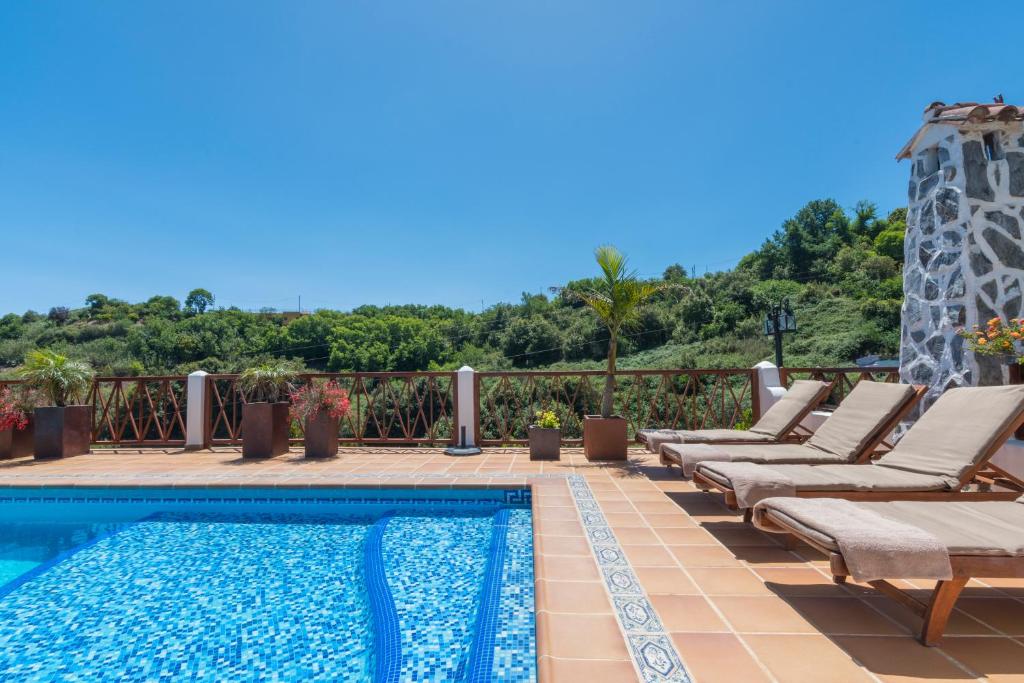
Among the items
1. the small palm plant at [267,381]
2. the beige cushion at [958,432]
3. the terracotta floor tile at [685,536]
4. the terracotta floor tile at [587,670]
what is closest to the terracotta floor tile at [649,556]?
the terracotta floor tile at [685,536]

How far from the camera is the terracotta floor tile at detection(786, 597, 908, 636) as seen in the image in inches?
70.9

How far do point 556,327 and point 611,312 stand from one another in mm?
21756

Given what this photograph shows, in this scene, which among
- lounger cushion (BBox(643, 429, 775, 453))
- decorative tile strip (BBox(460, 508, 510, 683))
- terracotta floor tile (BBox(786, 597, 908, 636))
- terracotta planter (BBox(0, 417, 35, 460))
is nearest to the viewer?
terracotta floor tile (BBox(786, 597, 908, 636))

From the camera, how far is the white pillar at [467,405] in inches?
252

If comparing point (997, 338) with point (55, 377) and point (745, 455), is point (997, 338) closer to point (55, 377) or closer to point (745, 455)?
point (745, 455)

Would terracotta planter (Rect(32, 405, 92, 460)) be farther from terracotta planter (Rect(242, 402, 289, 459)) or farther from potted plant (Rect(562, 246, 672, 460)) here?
potted plant (Rect(562, 246, 672, 460))

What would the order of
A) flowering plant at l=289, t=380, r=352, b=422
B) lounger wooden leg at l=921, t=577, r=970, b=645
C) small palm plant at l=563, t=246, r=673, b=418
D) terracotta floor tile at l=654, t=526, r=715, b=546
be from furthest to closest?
flowering plant at l=289, t=380, r=352, b=422, small palm plant at l=563, t=246, r=673, b=418, terracotta floor tile at l=654, t=526, r=715, b=546, lounger wooden leg at l=921, t=577, r=970, b=645

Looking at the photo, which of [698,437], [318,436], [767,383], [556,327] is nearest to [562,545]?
[698,437]

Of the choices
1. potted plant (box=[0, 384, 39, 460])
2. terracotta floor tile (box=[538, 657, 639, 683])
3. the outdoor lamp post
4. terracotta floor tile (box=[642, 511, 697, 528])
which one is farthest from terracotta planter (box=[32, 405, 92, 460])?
the outdoor lamp post

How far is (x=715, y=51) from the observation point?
8.16 meters

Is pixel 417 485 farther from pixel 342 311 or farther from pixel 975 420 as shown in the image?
pixel 342 311

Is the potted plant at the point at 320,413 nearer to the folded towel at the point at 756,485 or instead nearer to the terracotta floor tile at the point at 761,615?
the folded towel at the point at 756,485

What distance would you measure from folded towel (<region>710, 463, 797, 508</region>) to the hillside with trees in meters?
20.1

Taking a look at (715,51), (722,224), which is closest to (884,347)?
(722,224)
